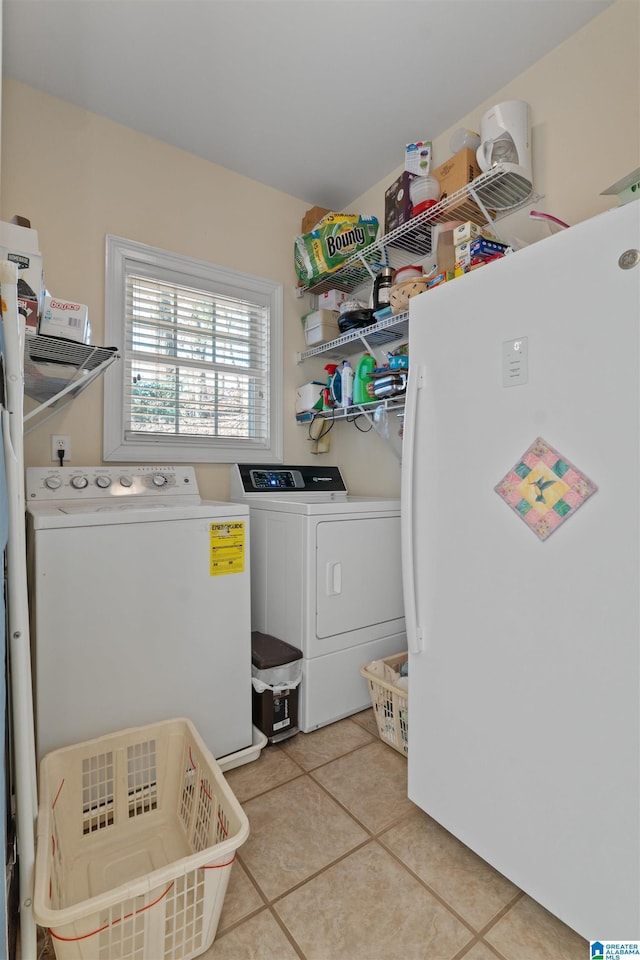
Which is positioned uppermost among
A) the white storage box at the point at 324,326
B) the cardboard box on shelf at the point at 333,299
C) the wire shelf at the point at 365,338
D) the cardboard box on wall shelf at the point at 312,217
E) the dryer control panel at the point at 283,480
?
the cardboard box on wall shelf at the point at 312,217

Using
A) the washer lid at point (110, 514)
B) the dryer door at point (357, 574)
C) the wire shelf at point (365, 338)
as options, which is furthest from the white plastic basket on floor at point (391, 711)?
the wire shelf at point (365, 338)

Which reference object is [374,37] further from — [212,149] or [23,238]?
[23,238]

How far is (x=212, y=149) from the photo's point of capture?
244 centimetres

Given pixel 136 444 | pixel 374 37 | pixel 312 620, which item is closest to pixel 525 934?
pixel 312 620

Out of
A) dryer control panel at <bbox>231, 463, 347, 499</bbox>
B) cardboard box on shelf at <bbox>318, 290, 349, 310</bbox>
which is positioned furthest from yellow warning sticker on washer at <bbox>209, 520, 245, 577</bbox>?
cardboard box on shelf at <bbox>318, 290, 349, 310</bbox>

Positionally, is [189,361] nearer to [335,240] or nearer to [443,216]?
[335,240]

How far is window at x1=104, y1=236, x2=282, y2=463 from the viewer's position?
227cm

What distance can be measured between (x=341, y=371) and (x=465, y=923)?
220cm

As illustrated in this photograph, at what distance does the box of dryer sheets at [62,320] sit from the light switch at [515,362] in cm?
133

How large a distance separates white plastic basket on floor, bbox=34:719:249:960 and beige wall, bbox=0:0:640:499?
1282 mm

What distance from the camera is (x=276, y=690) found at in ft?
6.02

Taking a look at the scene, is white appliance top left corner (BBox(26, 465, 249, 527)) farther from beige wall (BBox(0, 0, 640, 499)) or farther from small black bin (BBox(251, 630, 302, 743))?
small black bin (BBox(251, 630, 302, 743))

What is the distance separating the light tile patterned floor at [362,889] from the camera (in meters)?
1.06

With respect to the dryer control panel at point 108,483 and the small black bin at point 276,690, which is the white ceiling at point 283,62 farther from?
the small black bin at point 276,690
